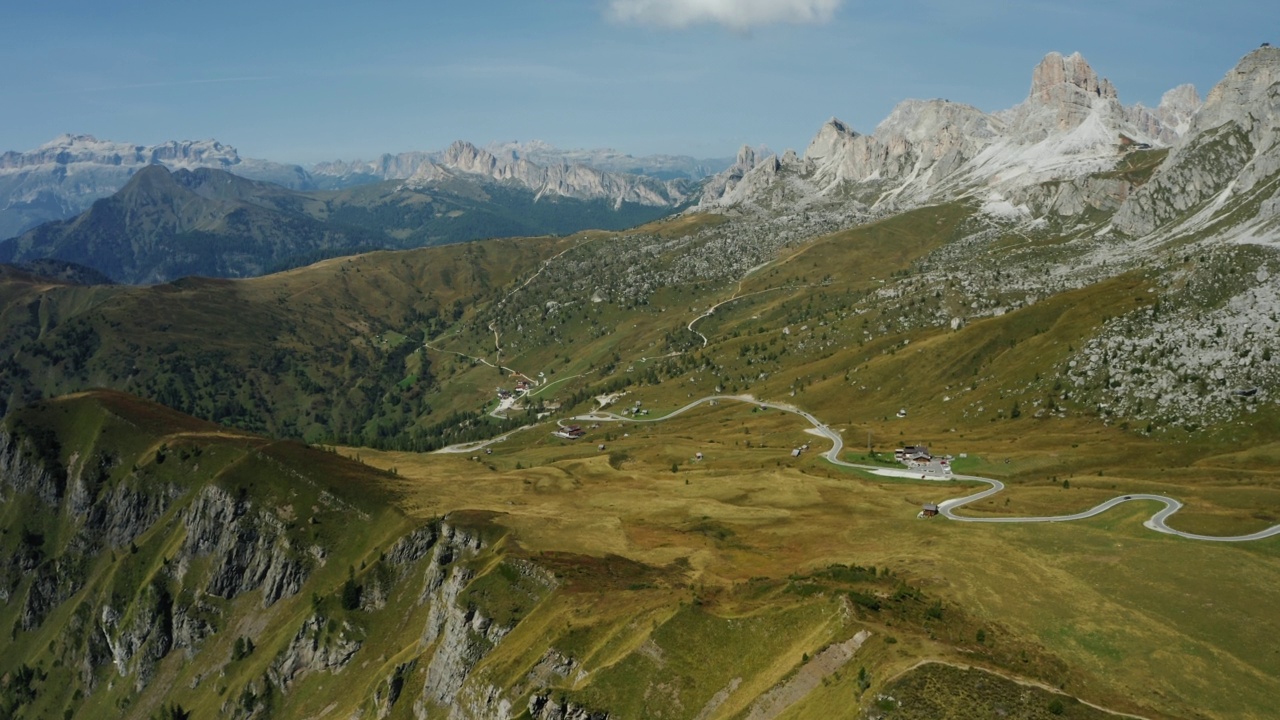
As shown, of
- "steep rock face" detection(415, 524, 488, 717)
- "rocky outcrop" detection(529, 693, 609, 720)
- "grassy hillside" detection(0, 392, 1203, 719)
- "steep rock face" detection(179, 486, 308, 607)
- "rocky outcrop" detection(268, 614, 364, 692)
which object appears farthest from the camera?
"steep rock face" detection(179, 486, 308, 607)

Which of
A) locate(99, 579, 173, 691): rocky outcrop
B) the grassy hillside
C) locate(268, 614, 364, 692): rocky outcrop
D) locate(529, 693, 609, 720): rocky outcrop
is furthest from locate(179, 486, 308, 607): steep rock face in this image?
locate(529, 693, 609, 720): rocky outcrop

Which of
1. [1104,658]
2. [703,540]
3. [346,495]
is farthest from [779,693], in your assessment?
[346,495]

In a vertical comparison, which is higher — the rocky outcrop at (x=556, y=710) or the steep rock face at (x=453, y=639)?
the rocky outcrop at (x=556, y=710)

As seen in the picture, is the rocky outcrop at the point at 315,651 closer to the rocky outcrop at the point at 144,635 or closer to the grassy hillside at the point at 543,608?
the grassy hillside at the point at 543,608

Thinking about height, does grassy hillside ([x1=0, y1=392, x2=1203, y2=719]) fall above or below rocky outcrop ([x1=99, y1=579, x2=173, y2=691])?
above

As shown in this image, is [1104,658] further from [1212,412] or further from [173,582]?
[173,582]

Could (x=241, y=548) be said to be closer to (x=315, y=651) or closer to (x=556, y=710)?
(x=315, y=651)

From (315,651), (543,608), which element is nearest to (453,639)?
(543,608)

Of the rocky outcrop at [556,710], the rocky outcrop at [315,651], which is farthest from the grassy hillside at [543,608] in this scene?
the rocky outcrop at [315,651]

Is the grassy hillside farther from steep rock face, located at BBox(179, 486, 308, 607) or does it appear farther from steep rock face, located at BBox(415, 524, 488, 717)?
steep rock face, located at BBox(179, 486, 308, 607)

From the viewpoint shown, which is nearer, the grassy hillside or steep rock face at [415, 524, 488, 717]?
the grassy hillside
